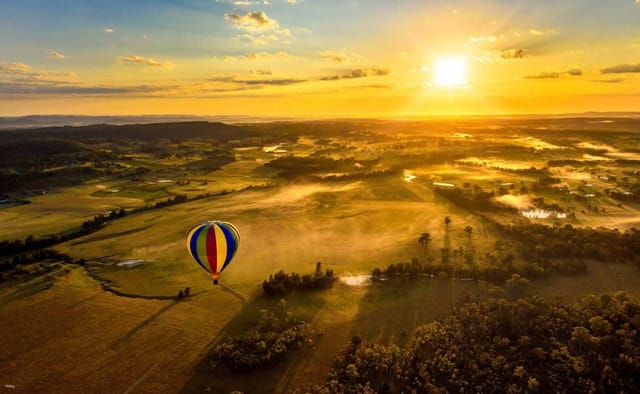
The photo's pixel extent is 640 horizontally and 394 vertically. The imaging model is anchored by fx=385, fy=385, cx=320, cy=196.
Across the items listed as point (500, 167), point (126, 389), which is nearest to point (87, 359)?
point (126, 389)

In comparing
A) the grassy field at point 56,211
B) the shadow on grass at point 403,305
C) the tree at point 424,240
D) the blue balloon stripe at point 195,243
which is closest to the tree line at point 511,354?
the shadow on grass at point 403,305

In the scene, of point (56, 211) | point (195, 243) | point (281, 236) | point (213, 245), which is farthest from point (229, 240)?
point (56, 211)

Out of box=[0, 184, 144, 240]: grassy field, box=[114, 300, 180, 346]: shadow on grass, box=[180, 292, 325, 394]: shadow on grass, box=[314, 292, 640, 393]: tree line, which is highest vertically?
box=[0, 184, 144, 240]: grassy field

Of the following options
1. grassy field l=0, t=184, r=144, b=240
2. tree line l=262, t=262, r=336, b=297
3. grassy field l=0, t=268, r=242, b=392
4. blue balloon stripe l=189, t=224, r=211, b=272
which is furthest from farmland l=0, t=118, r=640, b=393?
blue balloon stripe l=189, t=224, r=211, b=272

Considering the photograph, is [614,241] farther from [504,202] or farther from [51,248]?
[51,248]

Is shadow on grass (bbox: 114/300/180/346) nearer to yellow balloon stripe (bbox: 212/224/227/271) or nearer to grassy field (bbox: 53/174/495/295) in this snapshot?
grassy field (bbox: 53/174/495/295)

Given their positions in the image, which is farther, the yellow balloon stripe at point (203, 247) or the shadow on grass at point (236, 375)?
the yellow balloon stripe at point (203, 247)

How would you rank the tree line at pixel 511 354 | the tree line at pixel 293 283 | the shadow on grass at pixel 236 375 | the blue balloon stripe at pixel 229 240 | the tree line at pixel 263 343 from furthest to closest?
the tree line at pixel 293 283 < the blue balloon stripe at pixel 229 240 < the tree line at pixel 263 343 < the shadow on grass at pixel 236 375 < the tree line at pixel 511 354

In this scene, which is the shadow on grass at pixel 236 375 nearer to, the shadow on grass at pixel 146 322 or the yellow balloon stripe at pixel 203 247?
the yellow balloon stripe at pixel 203 247
